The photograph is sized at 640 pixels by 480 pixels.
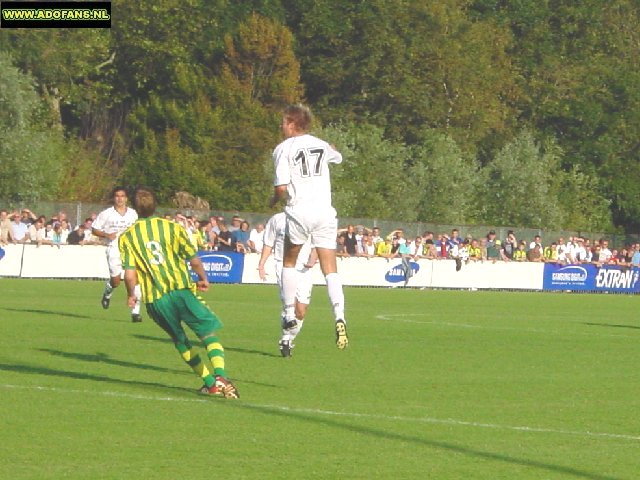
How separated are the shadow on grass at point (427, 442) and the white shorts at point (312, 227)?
3.66 m

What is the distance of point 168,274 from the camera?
40.5ft

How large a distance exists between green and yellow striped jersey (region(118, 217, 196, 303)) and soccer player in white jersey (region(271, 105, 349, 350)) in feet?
7.82

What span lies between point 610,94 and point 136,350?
68722mm

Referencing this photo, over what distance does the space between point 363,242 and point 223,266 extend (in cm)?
470

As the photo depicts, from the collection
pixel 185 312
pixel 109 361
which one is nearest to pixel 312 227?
pixel 109 361

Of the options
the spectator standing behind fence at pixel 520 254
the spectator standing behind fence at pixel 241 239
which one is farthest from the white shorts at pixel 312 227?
the spectator standing behind fence at pixel 520 254

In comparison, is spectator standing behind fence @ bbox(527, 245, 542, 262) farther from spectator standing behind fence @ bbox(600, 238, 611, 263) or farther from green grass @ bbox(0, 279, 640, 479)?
green grass @ bbox(0, 279, 640, 479)

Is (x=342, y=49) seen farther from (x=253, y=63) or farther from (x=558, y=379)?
(x=558, y=379)

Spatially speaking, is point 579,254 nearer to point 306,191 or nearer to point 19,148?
point 19,148

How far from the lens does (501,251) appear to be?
4800cm

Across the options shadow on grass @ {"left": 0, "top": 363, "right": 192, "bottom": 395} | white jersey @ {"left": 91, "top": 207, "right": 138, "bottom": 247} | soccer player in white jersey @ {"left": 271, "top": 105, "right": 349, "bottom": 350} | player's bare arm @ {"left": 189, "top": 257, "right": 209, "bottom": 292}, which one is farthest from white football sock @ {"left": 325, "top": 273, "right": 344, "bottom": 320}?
white jersey @ {"left": 91, "top": 207, "right": 138, "bottom": 247}

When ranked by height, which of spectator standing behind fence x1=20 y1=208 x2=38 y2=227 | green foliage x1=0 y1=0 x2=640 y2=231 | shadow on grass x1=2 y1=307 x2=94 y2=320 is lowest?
shadow on grass x1=2 y1=307 x2=94 y2=320

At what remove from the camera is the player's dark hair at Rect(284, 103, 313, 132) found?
582 inches

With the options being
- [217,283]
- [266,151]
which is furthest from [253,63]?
[217,283]
